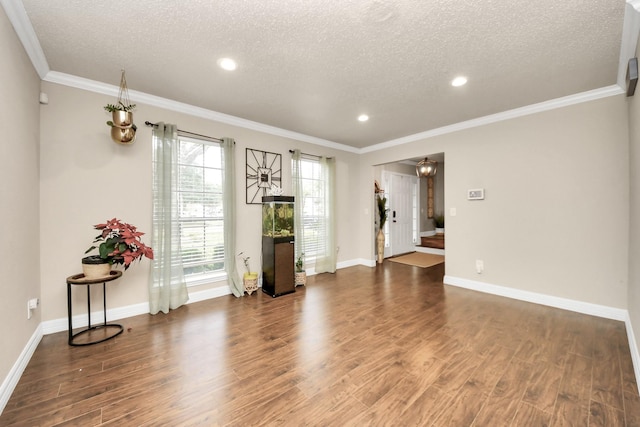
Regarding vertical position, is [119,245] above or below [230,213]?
below

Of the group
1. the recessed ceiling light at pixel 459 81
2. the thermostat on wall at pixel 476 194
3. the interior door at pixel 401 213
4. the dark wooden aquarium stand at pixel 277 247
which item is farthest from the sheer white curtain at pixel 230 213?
the interior door at pixel 401 213

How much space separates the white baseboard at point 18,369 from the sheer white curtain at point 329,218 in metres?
3.80

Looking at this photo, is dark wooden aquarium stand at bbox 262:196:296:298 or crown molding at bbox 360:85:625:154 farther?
dark wooden aquarium stand at bbox 262:196:296:298

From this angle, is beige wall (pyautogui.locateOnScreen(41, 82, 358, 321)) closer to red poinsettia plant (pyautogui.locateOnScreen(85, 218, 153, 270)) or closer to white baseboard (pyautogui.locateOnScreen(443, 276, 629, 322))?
red poinsettia plant (pyautogui.locateOnScreen(85, 218, 153, 270))

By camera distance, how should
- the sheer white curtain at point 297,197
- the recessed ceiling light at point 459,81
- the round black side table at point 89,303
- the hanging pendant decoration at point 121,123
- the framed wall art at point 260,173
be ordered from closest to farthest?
the round black side table at point 89,303 → the hanging pendant decoration at point 121,123 → the recessed ceiling light at point 459,81 → the framed wall art at point 260,173 → the sheer white curtain at point 297,197

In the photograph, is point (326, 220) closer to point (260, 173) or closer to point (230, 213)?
point (260, 173)

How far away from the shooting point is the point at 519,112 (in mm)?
3582

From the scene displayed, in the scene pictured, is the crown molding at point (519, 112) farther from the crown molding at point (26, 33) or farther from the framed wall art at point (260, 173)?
the crown molding at point (26, 33)

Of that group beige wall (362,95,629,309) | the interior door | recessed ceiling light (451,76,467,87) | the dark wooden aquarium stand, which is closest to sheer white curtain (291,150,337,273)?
the dark wooden aquarium stand

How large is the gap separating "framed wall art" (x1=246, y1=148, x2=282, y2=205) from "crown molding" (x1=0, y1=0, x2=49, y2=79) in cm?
224

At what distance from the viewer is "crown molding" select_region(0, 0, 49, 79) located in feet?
5.80

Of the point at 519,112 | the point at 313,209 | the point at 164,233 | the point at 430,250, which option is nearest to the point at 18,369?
the point at 164,233

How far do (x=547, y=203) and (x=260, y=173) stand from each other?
407 centimetres

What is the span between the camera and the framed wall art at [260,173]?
161 inches
